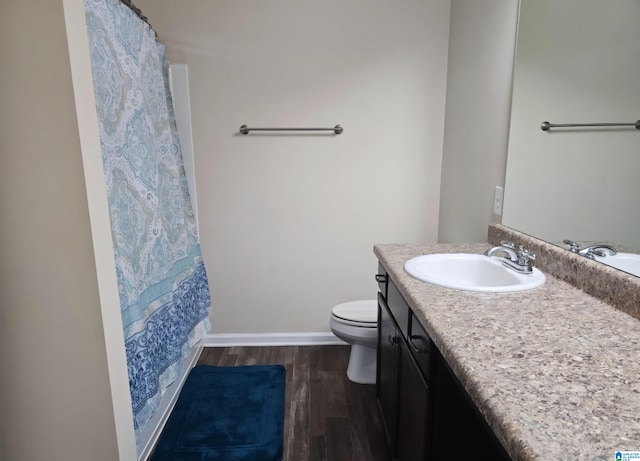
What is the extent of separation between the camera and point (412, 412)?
3.76 ft

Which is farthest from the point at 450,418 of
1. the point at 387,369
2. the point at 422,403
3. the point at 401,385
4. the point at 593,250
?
the point at 593,250

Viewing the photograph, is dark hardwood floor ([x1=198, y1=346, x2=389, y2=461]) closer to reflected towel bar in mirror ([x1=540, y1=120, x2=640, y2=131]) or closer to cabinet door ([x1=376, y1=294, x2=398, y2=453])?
cabinet door ([x1=376, y1=294, x2=398, y2=453])

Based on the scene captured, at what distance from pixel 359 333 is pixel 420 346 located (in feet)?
3.05

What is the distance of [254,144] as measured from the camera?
2.32 metres

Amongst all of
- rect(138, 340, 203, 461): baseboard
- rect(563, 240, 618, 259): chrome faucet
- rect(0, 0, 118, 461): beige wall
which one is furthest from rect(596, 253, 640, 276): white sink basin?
rect(138, 340, 203, 461): baseboard

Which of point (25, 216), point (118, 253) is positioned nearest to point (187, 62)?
point (118, 253)

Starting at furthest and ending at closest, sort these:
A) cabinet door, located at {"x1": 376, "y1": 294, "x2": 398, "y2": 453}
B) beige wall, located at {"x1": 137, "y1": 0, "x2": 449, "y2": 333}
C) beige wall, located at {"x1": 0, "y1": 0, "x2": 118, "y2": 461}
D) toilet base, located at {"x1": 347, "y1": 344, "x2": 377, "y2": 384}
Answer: beige wall, located at {"x1": 137, "y1": 0, "x2": 449, "y2": 333}, toilet base, located at {"x1": 347, "y1": 344, "x2": 377, "y2": 384}, cabinet door, located at {"x1": 376, "y1": 294, "x2": 398, "y2": 453}, beige wall, located at {"x1": 0, "y1": 0, "x2": 118, "y2": 461}

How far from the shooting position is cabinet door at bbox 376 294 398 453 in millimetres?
1382

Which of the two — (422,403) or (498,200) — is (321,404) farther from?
(498,200)

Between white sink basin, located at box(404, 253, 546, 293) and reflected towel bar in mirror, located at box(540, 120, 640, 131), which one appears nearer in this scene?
reflected towel bar in mirror, located at box(540, 120, 640, 131)

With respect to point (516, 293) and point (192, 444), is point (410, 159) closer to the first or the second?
point (516, 293)

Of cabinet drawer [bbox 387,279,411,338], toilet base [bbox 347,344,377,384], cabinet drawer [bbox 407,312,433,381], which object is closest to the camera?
cabinet drawer [bbox 407,312,433,381]

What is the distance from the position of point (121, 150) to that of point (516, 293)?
1417 mm

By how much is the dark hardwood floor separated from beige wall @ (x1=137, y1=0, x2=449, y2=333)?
191 millimetres
